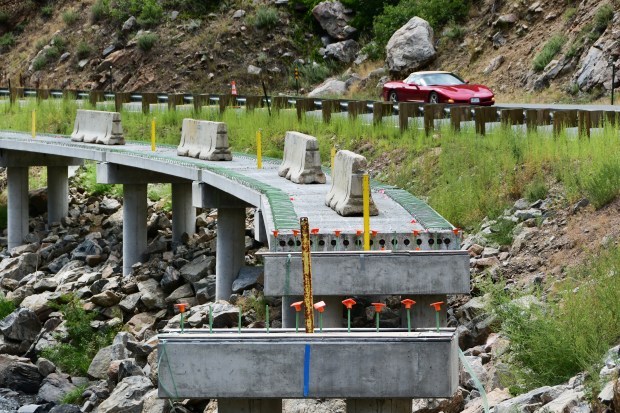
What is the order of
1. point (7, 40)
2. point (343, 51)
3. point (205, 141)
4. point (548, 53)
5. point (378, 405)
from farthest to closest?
1. point (7, 40)
2. point (343, 51)
3. point (548, 53)
4. point (205, 141)
5. point (378, 405)

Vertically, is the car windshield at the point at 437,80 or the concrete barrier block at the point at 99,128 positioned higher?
the car windshield at the point at 437,80

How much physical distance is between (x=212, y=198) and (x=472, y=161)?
14.7 ft

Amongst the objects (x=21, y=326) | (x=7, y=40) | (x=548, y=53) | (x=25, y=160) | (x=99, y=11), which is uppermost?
(x=99, y=11)

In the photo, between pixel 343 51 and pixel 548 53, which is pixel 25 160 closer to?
pixel 548 53

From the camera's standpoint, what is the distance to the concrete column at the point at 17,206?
3559cm

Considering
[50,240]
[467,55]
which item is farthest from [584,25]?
[50,240]

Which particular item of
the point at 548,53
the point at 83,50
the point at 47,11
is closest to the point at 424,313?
the point at 548,53

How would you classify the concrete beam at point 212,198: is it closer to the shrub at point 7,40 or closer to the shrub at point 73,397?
the shrub at point 73,397

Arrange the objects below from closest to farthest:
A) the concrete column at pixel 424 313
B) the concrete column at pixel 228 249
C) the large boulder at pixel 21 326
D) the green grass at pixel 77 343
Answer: the concrete column at pixel 424 313 < the green grass at pixel 77 343 < the concrete column at pixel 228 249 < the large boulder at pixel 21 326

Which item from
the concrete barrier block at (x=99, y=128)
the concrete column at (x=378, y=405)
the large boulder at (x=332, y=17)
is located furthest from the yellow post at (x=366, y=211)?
the large boulder at (x=332, y=17)

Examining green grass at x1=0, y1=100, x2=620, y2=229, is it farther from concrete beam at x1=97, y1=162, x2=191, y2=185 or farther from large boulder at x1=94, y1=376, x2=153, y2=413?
large boulder at x1=94, y1=376, x2=153, y2=413

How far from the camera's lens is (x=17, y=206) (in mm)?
36031

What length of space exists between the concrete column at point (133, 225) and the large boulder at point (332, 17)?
84.4 ft

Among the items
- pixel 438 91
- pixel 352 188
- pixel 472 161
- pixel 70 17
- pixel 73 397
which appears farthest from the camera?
pixel 70 17
